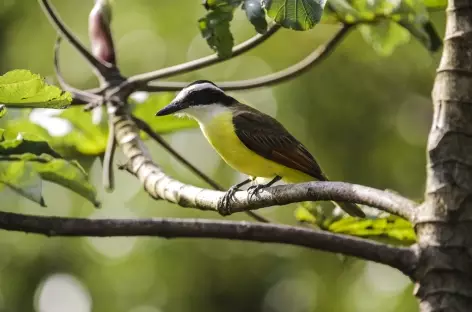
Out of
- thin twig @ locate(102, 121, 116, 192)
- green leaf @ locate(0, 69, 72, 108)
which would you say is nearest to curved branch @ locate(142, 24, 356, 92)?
thin twig @ locate(102, 121, 116, 192)

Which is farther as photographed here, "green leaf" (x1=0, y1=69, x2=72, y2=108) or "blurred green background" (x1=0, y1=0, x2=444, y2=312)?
"blurred green background" (x1=0, y1=0, x2=444, y2=312)

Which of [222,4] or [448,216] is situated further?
[222,4]

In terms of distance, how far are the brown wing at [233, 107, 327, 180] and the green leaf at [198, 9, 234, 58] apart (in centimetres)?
41

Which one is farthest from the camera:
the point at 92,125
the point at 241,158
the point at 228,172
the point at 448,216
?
the point at 228,172

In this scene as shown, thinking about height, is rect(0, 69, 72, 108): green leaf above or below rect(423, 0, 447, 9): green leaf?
below

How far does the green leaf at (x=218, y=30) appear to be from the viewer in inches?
70.4

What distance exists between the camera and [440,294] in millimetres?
1458

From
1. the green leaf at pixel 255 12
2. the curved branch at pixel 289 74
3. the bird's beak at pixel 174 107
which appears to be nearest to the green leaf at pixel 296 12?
the green leaf at pixel 255 12

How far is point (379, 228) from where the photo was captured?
1.95m

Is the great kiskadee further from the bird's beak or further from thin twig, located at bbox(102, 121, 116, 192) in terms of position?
thin twig, located at bbox(102, 121, 116, 192)

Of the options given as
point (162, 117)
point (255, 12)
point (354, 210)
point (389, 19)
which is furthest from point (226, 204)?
point (162, 117)

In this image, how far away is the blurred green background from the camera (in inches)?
165

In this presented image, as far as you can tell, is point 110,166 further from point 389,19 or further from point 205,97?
point 389,19

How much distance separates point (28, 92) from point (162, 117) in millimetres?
926
